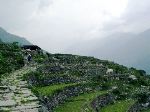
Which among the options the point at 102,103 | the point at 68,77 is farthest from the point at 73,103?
the point at 68,77

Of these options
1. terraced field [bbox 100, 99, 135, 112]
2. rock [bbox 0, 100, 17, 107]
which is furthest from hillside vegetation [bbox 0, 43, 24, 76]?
rock [bbox 0, 100, 17, 107]

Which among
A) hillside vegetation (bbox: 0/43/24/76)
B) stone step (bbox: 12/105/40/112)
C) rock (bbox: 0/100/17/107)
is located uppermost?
hillside vegetation (bbox: 0/43/24/76)

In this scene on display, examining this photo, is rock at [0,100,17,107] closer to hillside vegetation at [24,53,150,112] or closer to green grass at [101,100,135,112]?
hillside vegetation at [24,53,150,112]

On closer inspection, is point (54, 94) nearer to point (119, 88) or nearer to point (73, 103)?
point (73, 103)

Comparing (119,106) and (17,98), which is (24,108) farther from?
(119,106)

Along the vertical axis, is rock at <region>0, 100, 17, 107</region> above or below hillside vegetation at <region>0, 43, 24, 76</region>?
below

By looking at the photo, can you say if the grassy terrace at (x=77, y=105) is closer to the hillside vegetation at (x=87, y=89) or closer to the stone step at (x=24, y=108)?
the hillside vegetation at (x=87, y=89)

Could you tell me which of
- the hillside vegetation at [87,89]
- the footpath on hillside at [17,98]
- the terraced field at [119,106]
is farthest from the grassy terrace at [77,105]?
the footpath on hillside at [17,98]

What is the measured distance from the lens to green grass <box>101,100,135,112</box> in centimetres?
3981

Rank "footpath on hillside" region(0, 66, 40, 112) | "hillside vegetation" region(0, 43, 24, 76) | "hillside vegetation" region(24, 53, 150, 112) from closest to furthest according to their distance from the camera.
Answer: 1. "footpath on hillside" region(0, 66, 40, 112)
2. "hillside vegetation" region(24, 53, 150, 112)
3. "hillside vegetation" region(0, 43, 24, 76)

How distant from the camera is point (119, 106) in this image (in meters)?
42.2

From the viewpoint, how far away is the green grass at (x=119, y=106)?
39.8 metres

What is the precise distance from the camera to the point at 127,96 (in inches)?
1937

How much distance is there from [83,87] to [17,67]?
37.8 ft
